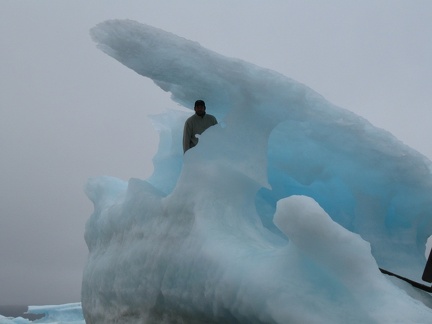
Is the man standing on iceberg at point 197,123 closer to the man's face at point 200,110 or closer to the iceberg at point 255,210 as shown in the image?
the man's face at point 200,110

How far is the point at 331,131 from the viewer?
4.16 meters

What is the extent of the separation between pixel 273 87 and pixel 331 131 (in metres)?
0.62

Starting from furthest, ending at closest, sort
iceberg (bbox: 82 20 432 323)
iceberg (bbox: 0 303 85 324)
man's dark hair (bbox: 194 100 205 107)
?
iceberg (bbox: 0 303 85 324), man's dark hair (bbox: 194 100 205 107), iceberg (bbox: 82 20 432 323)

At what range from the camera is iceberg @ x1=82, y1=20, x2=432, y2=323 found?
2.75m

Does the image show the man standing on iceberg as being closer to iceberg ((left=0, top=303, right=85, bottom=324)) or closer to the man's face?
the man's face

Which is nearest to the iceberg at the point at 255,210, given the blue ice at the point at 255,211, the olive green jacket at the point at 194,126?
the blue ice at the point at 255,211

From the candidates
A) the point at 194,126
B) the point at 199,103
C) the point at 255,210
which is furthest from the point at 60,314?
the point at 255,210

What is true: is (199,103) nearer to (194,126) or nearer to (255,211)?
(194,126)

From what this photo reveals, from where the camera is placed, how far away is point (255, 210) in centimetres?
408

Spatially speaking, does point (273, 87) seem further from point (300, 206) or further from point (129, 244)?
point (129, 244)

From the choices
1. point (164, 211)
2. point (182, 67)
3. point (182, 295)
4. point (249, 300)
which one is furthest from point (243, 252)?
point (182, 67)

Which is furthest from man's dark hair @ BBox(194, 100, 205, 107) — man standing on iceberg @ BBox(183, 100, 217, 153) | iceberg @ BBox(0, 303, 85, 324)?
iceberg @ BBox(0, 303, 85, 324)

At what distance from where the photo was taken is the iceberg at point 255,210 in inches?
108

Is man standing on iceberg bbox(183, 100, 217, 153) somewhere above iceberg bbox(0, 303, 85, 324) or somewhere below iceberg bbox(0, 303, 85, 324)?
above
